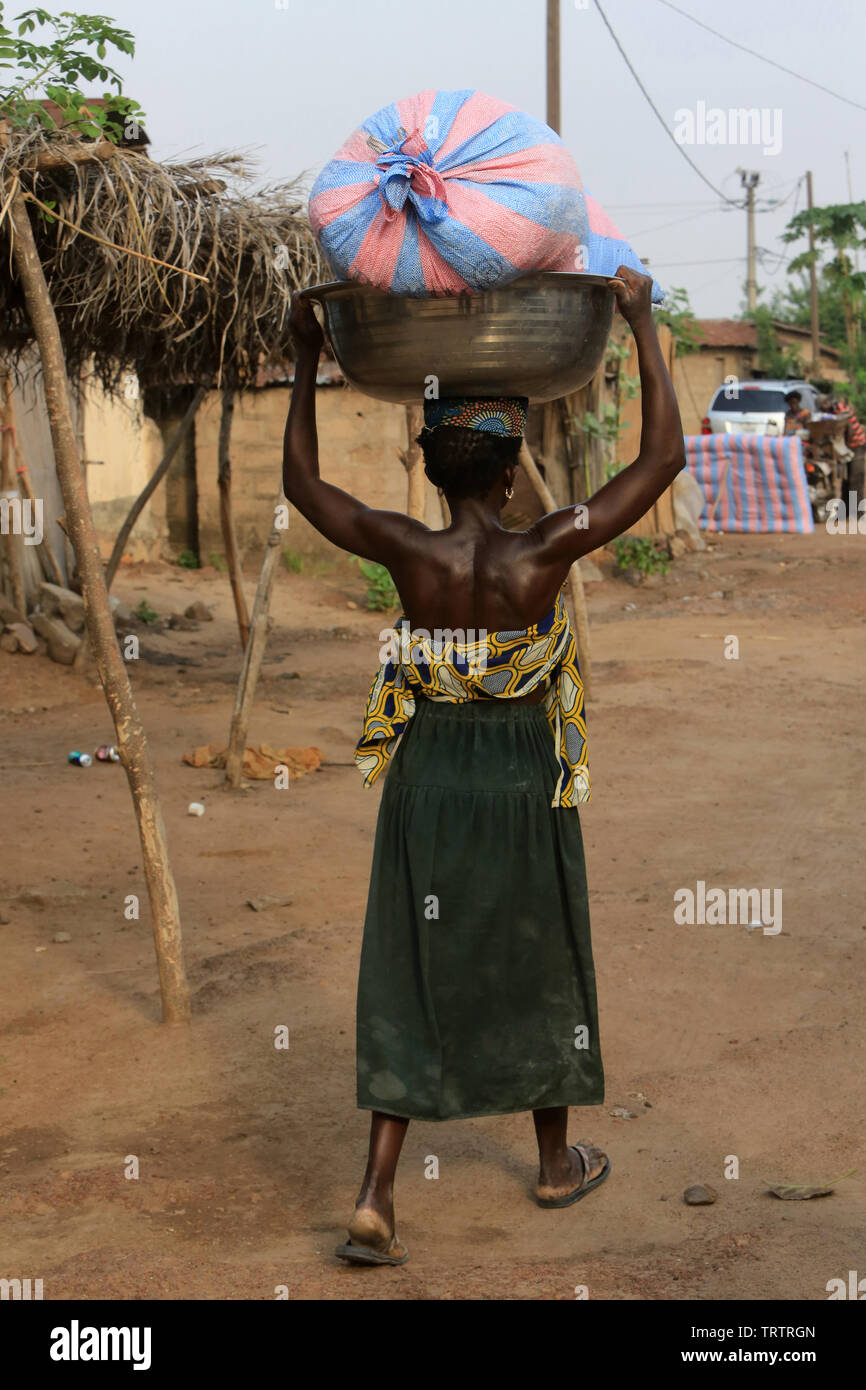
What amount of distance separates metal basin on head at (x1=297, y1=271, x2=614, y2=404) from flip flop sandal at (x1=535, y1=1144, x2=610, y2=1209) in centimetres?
165

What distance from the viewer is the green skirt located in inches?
107

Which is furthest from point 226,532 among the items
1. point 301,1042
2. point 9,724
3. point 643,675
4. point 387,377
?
point 387,377

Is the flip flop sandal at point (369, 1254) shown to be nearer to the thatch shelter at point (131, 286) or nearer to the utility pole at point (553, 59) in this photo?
the thatch shelter at point (131, 286)

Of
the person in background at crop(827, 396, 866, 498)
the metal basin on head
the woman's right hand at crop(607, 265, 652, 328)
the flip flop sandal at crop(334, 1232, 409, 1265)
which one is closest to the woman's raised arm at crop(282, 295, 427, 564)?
the metal basin on head

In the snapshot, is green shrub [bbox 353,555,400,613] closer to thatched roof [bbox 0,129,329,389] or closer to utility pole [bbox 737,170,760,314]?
thatched roof [bbox 0,129,329,389]

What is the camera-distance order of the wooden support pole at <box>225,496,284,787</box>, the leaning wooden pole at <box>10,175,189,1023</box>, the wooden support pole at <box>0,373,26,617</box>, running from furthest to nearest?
the wooden support pole at <box>0,373,26,617</box>
the wooden support pole at <box>225,496,284,787</box>
the leaning wooden pole at <box>10,175,189,1023</box>

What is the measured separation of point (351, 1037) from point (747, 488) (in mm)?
14051

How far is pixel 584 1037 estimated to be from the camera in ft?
9.22

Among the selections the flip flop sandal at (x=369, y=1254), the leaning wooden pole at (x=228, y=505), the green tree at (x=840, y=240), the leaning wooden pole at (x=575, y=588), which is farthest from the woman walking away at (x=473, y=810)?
the green tree at (x=840, y=240)

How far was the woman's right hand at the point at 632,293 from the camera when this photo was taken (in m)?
2.60

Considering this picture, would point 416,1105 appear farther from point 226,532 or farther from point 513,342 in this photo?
point 226,532

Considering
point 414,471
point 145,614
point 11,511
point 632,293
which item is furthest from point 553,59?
point 632,293

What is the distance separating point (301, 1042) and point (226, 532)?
578 centimetres

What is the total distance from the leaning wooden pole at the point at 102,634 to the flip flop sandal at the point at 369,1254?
1583 millimetres
